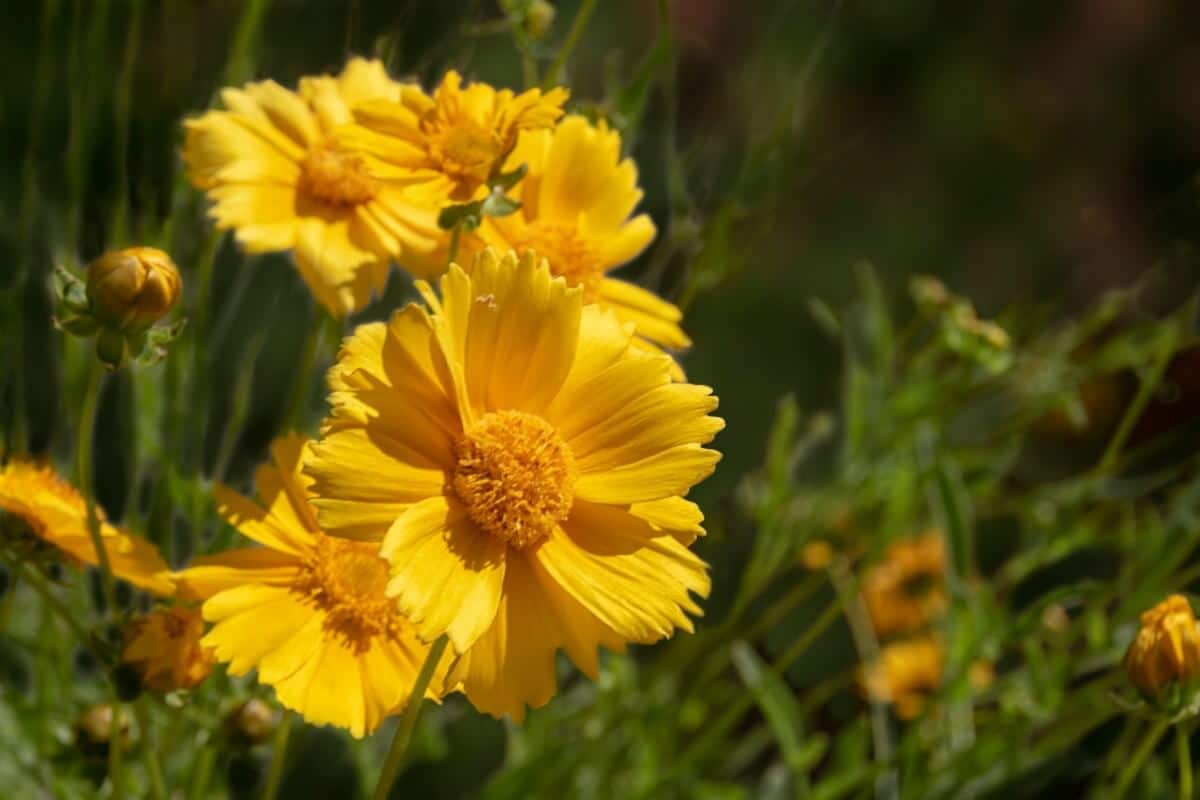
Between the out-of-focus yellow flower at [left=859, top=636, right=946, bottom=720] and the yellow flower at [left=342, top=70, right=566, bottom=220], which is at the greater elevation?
the yellow flower at [left=342, top=70, right=566, bottom=220]

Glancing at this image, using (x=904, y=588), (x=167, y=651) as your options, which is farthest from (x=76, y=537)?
(x=904, y=588)

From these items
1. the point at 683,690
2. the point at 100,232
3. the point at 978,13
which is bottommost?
the point at 683,690

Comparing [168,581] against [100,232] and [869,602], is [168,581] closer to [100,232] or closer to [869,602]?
[100,232]

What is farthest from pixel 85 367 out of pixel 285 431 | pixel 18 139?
pixel 18 139

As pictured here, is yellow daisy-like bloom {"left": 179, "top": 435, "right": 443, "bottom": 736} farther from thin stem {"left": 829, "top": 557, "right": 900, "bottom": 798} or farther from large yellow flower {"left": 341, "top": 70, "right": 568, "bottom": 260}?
thin stem {"left": 829, "top": 557, "right": 900, "bottom": 798}

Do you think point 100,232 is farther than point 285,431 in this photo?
Yes

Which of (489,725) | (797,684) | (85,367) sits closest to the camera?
(85,367)

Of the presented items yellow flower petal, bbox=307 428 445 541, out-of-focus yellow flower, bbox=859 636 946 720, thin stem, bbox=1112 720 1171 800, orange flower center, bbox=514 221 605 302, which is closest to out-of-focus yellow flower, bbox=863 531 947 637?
out-of-focus yellow flower, bbox=859 636 946 720
